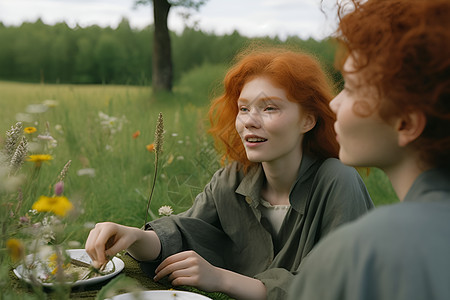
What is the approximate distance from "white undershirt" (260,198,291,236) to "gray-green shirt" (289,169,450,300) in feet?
4.63

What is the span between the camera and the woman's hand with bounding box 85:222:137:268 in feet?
5.75

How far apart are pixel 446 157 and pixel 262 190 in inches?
53.1

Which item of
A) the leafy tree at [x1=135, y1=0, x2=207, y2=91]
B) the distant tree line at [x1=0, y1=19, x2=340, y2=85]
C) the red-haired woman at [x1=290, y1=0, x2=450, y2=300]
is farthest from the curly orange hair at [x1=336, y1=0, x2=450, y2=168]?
the distant tree line at [x1=0, y1=19, x2=340, y2=85]

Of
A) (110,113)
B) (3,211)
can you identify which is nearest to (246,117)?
(3,211)

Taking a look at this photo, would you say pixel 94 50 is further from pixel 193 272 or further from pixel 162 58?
pixel 193 272

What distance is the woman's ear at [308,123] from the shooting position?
226cm

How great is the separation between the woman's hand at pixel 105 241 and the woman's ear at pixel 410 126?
105cm

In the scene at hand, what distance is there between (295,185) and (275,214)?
20 centimetres

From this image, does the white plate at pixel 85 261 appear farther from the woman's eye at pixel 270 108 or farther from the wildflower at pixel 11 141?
the woman's eye at pixel 270 108

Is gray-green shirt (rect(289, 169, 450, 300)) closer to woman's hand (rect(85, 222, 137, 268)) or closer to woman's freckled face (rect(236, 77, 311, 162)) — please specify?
woman's hand (rect(85, 222, 137, 268))

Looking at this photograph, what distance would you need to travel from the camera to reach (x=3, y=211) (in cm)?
135

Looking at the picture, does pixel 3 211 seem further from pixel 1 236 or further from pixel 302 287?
pixel 302 287

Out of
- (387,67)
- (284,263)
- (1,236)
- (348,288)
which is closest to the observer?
(348,288)

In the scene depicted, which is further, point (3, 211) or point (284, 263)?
point (284, 263)
